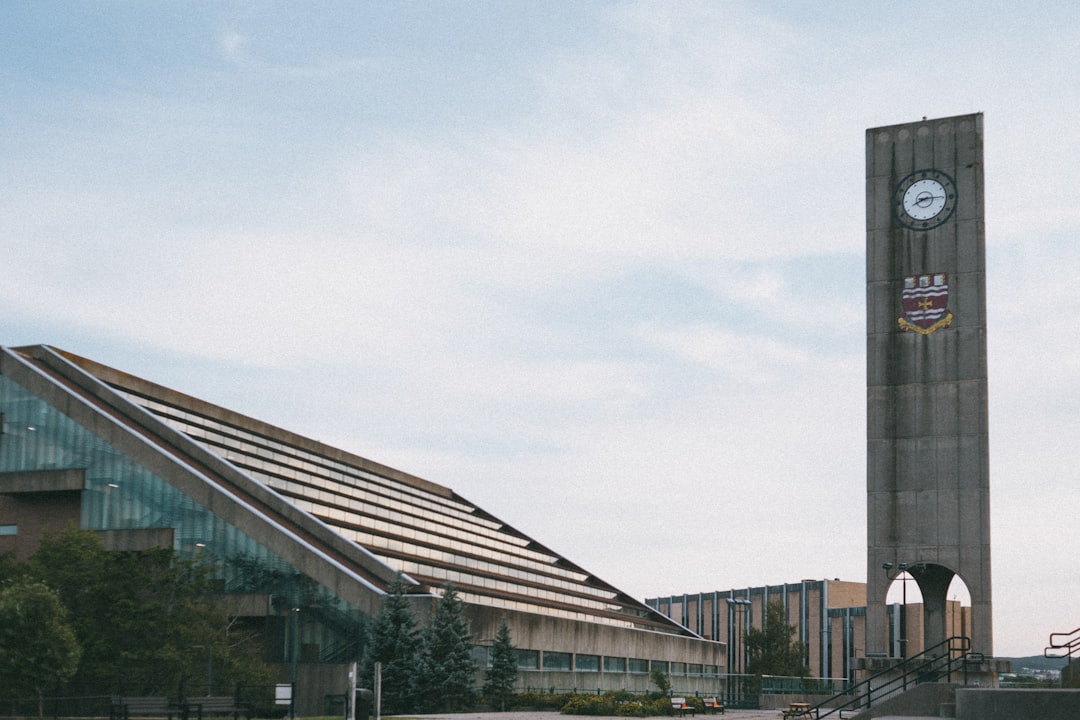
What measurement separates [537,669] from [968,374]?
27.2 meters

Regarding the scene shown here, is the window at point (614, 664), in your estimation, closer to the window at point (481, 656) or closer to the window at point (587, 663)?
the window at point (587, 663)

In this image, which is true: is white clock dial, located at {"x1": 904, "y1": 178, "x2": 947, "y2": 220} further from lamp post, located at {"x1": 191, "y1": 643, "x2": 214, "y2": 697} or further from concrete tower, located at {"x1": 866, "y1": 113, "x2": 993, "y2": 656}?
lamp post, located at {"x1": 191, "y1": 643, "x2": 214, "y2": 697}

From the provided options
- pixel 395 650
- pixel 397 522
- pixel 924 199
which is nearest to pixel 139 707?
pixel 395 650

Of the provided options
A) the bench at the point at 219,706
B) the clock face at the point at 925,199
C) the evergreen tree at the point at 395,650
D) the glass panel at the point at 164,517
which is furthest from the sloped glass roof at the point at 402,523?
the clock face at the point at 925,199

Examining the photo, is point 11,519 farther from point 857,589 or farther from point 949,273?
point 857,589

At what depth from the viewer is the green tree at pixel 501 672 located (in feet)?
185

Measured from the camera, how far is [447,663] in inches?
2087

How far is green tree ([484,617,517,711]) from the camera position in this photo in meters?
56.3

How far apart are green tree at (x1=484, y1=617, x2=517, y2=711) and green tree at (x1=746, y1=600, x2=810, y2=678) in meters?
31.9

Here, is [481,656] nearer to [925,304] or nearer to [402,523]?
[402,523]

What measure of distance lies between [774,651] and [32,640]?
53.0 m

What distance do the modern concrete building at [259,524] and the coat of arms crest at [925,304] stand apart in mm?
23621

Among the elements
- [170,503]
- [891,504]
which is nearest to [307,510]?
[170,503]

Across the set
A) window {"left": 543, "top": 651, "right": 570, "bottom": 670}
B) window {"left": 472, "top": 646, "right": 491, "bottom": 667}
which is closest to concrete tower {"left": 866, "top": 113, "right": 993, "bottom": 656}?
window {"left": 472, "top": 646, "right": 491, "bottom": 667}
